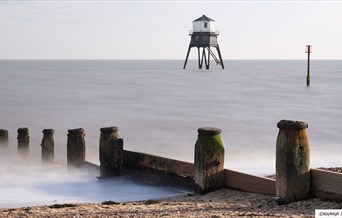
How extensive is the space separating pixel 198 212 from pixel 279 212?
0.86m

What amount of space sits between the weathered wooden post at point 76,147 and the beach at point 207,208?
3713mm

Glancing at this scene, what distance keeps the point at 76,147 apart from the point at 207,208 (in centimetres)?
523

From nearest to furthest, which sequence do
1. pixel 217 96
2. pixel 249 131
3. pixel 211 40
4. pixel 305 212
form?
pixel 305 212 < pixel 249 131 < pixel 217 96 < pixel 211 40

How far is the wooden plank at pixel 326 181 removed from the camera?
5.99 m

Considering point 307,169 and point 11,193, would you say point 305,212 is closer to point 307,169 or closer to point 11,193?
point 307,169

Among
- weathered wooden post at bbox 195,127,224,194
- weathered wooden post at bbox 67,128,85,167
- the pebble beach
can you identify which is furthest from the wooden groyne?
weathered wooden post at bbox 67,128,85,167

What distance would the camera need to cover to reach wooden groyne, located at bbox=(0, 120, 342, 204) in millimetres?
6094

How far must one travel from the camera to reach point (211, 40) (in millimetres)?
69750

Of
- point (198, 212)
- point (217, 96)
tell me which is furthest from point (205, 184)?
point (217, 96)

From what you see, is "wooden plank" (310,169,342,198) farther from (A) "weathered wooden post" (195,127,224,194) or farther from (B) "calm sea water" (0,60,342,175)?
(B) "calm sea water" (0,60,342,175)

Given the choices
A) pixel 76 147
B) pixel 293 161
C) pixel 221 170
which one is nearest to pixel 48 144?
pixel 76 147

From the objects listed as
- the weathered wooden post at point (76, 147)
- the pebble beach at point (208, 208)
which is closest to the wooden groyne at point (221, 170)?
the pebble beach at point (208, 208)

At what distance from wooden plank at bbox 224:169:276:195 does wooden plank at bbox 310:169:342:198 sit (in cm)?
57

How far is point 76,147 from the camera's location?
36.4 feet
